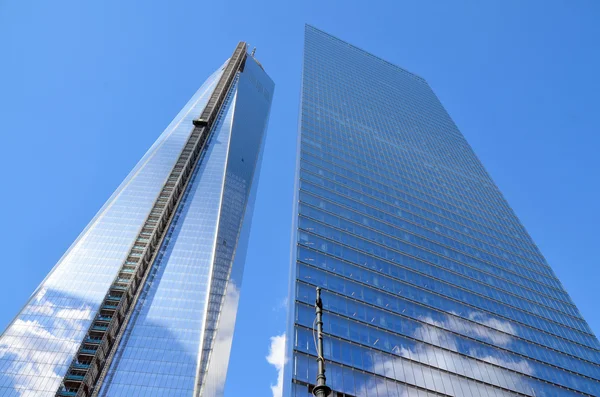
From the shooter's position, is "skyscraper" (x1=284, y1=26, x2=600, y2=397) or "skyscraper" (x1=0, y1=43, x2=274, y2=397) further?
"skyscraper" (x1=0, y1=43, x2=274, y2=397)

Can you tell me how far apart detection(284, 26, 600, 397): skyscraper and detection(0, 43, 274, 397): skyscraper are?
49.9 metres

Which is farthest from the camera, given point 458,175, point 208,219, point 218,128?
point 218,128

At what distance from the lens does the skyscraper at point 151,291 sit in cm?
8669

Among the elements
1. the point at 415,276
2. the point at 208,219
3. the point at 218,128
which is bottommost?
the point at 415,276

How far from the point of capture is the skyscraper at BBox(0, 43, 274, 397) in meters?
86.7

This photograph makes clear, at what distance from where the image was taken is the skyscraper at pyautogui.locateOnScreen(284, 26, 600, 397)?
42438mm

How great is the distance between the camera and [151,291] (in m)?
109

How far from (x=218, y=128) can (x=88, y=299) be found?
85277 millimetres

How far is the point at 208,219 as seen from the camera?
131m

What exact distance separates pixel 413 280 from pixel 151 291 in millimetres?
72460

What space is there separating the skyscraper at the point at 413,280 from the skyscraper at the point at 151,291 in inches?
1965

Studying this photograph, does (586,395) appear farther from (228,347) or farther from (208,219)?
(208,219)

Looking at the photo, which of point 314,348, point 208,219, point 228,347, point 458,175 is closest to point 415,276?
point 314,348

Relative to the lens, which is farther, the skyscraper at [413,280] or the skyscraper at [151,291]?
the skyscraper at [151,291]
